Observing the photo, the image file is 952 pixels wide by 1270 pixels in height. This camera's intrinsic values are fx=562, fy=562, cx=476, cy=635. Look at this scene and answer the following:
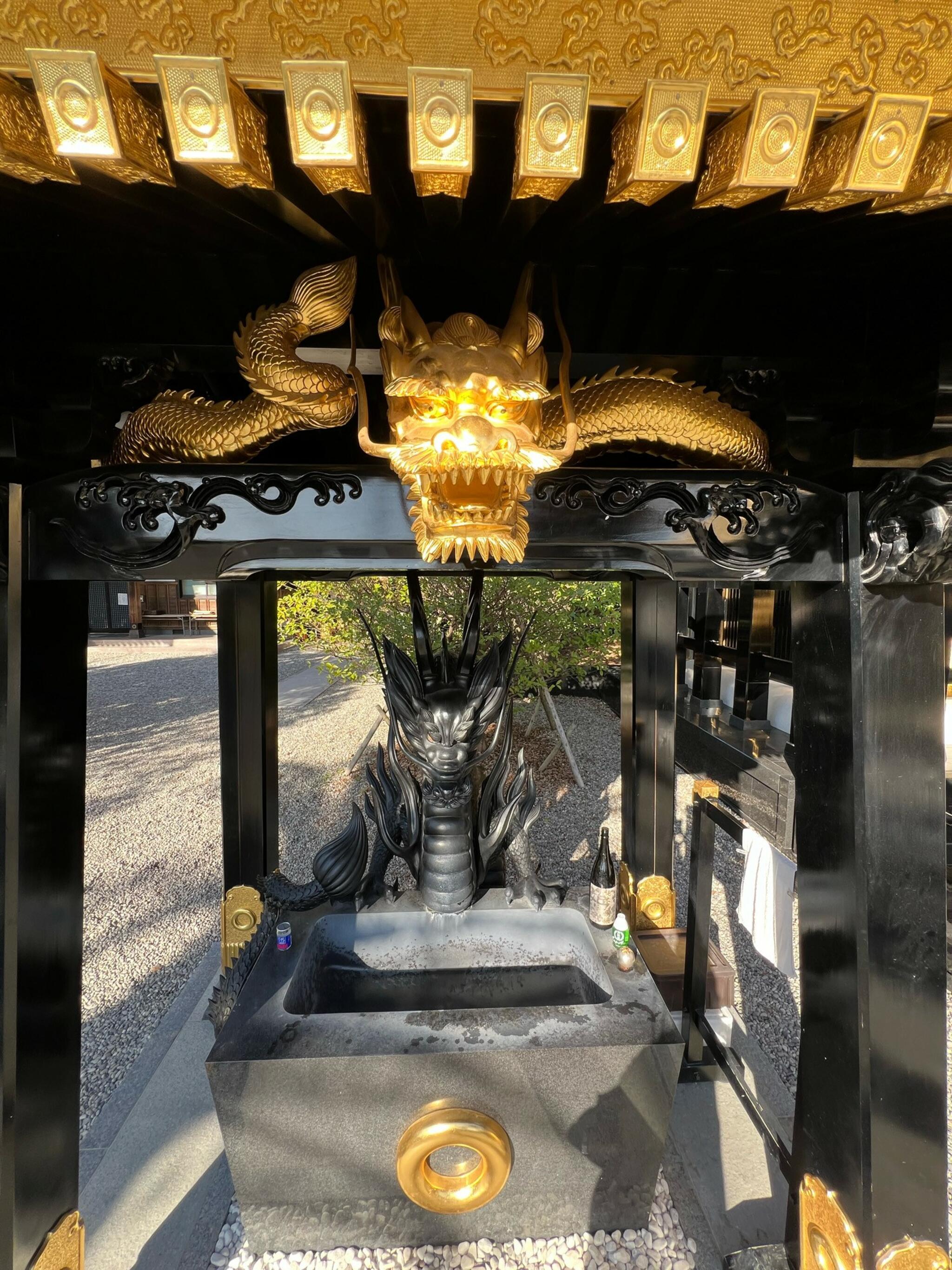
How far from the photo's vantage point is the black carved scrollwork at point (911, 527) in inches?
49.7

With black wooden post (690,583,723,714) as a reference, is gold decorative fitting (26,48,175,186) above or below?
above

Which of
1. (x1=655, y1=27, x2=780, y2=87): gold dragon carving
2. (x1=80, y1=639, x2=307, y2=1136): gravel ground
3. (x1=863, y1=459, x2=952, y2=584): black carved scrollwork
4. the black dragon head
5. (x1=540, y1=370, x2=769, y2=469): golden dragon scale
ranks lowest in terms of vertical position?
(x1=80, y1=639, x2=307, y2=1136): gravel ground

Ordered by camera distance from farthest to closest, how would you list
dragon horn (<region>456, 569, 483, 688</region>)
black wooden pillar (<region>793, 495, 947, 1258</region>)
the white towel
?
dragon horn (<region>456, 569, 483, 688</region>) → the white towel → black wooden pillar (<region>793, 495, 947, 1258</region>)

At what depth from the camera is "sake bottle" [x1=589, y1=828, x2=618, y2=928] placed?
2.72 metres

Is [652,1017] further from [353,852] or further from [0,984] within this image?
[0,984]

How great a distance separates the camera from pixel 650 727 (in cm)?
337

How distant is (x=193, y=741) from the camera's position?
9938 millimetres

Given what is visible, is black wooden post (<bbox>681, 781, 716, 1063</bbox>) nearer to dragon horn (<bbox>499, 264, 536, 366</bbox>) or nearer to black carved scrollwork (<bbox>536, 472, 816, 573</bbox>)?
black carved scrollwork (<bbox>536, 472, 816, 573</bbox>)

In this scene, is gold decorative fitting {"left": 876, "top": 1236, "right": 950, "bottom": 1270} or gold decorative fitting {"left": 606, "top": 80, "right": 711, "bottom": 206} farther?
gold decorative fitting {"left": 876, "top": 1236, "right": 950, "bottom": 1270}

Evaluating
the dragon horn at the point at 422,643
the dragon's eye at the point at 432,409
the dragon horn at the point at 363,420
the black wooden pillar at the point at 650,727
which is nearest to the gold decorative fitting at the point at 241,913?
the dragon horn at the point at 422,643

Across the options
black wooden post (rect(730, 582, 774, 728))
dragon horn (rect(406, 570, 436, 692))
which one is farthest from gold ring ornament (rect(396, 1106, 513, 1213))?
black wooden post (rect(730, 582, 774, 728))

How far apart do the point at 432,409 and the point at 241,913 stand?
125 inches

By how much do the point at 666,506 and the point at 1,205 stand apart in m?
1.55

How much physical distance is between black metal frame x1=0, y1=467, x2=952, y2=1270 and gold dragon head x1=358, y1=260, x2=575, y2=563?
13 cm
